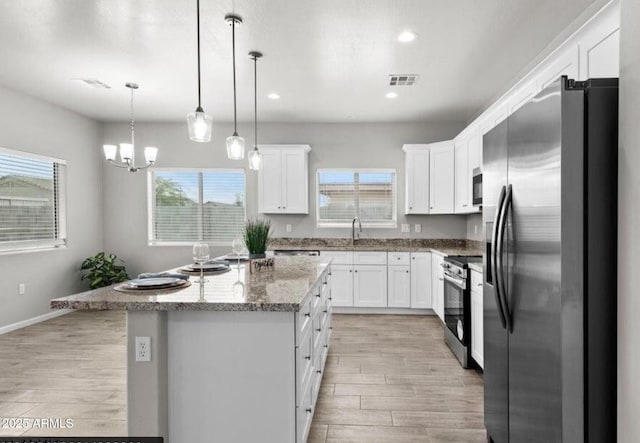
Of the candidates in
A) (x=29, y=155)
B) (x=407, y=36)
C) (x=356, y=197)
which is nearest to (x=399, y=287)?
(x=356, y=197)

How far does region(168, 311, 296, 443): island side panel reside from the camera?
1726 millimetres

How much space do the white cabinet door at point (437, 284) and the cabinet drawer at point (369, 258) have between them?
649 millimetres

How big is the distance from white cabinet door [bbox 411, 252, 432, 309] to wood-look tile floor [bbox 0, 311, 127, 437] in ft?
11.5

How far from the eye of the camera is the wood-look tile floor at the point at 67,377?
7.91 ft

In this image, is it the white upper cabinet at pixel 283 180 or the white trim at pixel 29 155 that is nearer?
the white trim at pixel 29 155

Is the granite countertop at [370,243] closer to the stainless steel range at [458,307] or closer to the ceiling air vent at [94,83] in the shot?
the stainless steel range at [458,307]

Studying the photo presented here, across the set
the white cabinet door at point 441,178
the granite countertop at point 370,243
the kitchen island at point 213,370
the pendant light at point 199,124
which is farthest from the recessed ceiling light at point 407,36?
the granite countertop at point 370,243

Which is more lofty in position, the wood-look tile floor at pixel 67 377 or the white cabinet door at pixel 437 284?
the white cabinet door at pixel 437 284

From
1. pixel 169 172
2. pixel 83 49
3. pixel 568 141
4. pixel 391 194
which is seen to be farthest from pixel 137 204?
pixel 568 141

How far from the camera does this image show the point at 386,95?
14.8 ft

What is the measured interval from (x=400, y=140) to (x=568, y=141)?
451cm

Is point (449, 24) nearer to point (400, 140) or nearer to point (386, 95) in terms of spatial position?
point (386, 95)

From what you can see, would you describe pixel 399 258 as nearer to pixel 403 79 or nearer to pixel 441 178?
pixel 441 178

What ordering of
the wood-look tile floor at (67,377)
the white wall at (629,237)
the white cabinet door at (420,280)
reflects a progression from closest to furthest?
the white wall at (629,237)
the wood-look tile floor at (67,377)
the white cabinet door at (420,280)
